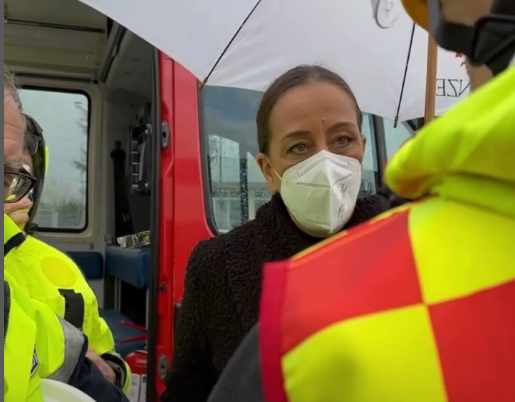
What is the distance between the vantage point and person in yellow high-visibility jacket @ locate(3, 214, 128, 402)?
957 mm

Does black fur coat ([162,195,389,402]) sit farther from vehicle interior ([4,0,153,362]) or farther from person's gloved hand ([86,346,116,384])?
vehicle interior ([4,0,153,362])

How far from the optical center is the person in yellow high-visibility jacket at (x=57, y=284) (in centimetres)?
171

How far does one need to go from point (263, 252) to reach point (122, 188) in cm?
306

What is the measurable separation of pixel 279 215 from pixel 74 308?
754mm

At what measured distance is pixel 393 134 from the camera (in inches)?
111

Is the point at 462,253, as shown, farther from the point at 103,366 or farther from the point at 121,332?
the point at 121,332

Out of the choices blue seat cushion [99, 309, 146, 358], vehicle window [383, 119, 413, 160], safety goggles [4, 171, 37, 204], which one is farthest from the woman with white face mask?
blue seat cushion [99, 309, 146, 358]

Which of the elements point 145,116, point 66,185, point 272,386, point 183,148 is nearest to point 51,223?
point 66,185

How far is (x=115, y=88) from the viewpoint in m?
4.20

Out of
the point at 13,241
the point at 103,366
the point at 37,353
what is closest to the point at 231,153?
the point at 103,366

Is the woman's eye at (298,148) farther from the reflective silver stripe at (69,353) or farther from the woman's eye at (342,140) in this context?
the reflective silver stripe at (69,353)

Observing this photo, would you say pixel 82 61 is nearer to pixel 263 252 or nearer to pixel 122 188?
pixel 122 188

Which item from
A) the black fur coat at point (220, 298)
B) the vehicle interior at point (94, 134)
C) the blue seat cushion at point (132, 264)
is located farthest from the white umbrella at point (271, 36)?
the blue seat cushion at point (132, 264)

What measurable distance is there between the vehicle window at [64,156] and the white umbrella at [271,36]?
2266mm
